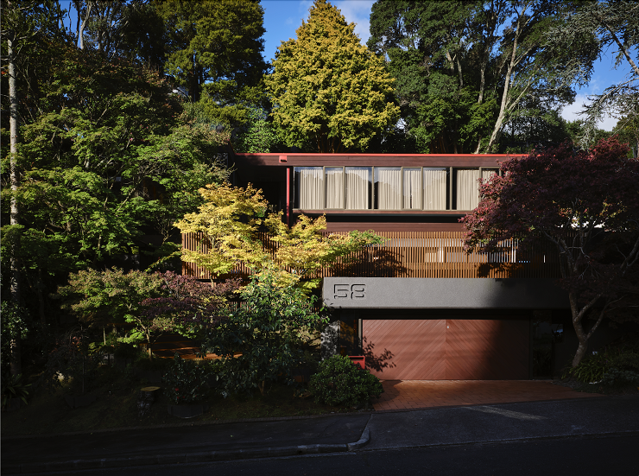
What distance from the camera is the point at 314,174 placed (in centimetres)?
1983

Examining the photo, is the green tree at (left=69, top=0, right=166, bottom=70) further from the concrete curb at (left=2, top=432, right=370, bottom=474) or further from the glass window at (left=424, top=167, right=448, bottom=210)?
the concrete curb at (left=2, top=432, right=370, bottom=474)

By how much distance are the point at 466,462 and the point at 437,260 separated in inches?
299

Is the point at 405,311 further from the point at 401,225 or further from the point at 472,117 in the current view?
the point at 472,117

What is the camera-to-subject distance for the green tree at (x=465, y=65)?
29.4 metres

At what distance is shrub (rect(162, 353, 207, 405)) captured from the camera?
36.2 feet

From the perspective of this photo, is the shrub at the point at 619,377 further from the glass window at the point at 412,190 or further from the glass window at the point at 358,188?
the glass window at the point at 358,188

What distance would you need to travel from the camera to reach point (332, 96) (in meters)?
28.4

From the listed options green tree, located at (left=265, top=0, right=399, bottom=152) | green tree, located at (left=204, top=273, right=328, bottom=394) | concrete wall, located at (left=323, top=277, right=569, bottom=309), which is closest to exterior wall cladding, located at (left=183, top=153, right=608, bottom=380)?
concrete wall, located at (left=323, top=277, right=569, bottom=309)

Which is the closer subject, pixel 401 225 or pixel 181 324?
pixel 181 324

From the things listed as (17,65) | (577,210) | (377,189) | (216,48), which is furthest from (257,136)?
(577,210)

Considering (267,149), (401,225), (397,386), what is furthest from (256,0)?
(397,386)

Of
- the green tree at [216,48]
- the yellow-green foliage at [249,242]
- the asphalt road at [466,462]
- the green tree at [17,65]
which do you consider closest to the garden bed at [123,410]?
the green tree at [17,65]

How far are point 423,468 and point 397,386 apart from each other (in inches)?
229

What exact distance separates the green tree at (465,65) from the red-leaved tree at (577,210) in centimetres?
1790
